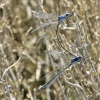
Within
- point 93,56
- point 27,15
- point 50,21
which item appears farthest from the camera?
point 27,15

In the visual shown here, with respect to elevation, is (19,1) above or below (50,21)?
above

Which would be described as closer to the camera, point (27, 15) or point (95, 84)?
point (95, 84)

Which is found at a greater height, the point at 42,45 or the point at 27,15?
the point at 27,15

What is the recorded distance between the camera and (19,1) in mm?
2809

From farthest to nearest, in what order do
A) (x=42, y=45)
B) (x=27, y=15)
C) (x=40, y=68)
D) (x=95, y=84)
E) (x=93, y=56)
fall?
(x=27, y=15) < (x=42, y=45) < (x=40, y=68) < (x=93, y=56) < (x=95, y=84)

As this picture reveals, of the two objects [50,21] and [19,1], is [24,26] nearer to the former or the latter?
[19,1]

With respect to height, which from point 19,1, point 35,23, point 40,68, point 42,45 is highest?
point 19,1

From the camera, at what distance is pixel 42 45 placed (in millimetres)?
2553

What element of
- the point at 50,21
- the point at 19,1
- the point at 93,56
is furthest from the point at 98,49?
the point at 19,1

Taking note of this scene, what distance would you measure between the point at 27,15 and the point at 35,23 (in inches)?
5.5

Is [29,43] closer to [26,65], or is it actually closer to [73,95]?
[26,65]

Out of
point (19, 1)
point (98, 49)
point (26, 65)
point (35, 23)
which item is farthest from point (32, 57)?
point (98, 49)

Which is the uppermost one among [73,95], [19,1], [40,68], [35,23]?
[19,1]

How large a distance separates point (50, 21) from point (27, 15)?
1.57 m
